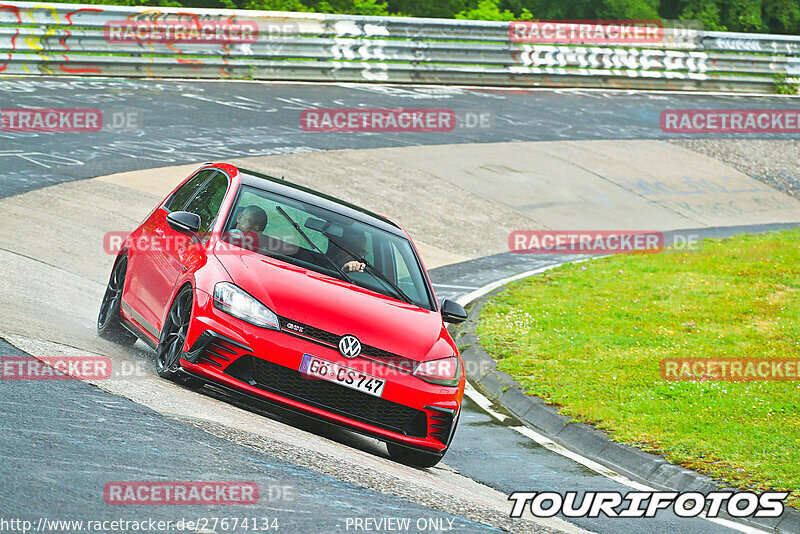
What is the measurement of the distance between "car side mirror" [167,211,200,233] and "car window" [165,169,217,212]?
96cm

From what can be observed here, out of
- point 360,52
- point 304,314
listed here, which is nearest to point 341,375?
point 304,314

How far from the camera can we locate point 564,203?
19469mm

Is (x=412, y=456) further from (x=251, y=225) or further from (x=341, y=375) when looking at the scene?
(x=251, y=225)

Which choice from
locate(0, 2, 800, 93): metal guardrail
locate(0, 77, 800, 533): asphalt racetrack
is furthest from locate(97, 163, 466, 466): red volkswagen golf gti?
locate(0, 2, 800, 93): metal guardrail

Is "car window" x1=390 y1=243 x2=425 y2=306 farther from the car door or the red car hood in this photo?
the car door

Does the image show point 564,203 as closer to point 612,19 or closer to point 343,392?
point 343,392

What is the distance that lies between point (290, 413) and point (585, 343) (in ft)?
17.6

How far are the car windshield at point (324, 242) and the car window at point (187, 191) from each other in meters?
0.88

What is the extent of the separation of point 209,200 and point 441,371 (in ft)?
8.35

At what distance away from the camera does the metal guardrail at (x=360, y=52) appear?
21219mm

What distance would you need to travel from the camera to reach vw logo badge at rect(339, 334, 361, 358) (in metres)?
6.67

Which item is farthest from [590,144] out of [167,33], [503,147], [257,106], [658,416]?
[658,416]

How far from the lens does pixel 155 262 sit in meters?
8.27

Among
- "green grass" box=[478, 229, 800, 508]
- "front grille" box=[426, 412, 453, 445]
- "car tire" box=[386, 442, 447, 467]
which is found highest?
"front grille" box=[426, 412, 453, 445]
